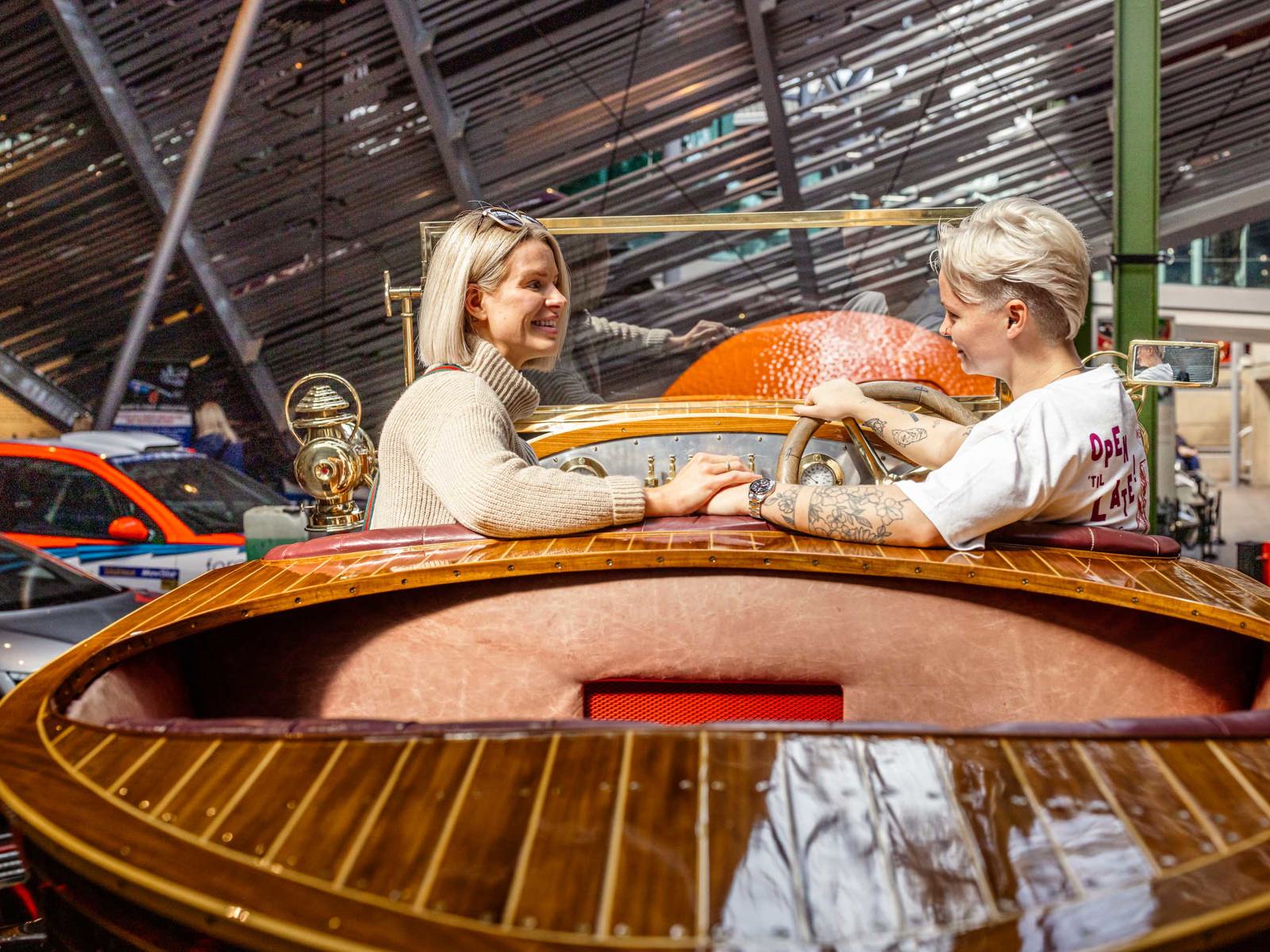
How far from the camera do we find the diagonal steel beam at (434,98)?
418cm

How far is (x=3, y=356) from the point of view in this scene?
4.22 metres

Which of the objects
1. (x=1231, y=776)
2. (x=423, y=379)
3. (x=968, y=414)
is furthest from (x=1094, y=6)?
(x=1231, y=776)

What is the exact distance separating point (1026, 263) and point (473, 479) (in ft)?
3.02

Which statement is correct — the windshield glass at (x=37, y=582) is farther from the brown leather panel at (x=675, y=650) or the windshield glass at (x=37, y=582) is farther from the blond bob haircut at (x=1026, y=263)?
the blond bob haircut at (x=1026, y=263)

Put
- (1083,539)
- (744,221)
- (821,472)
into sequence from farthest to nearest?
(744,221) < (821,472) < (1083,539)

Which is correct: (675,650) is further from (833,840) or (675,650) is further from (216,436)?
(216,436)

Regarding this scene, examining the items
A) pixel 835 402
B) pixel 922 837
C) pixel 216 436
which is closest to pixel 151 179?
pixel 216 436

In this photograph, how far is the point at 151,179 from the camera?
4.34 metres

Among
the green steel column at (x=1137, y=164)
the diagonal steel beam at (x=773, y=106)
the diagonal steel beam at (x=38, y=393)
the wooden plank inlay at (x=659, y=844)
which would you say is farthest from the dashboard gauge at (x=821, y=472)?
the diagonal steel beam at (x=38, y=393)

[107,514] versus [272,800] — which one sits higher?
[107,514]

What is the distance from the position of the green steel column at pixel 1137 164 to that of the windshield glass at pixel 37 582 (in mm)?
3830

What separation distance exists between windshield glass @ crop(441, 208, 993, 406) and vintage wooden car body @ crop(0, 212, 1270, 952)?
1236 mm

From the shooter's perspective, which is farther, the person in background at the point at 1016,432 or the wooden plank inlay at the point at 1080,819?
the person in background at the point at 1016,432

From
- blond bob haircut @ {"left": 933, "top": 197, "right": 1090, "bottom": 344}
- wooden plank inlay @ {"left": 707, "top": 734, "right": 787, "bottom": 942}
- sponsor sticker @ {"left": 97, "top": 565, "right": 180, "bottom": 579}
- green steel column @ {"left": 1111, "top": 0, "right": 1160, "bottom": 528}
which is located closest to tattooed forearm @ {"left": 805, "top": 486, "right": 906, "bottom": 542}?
blond bob haircut @ {"left": 933, "top": 197, "right": 1090, "bottom": 344}
